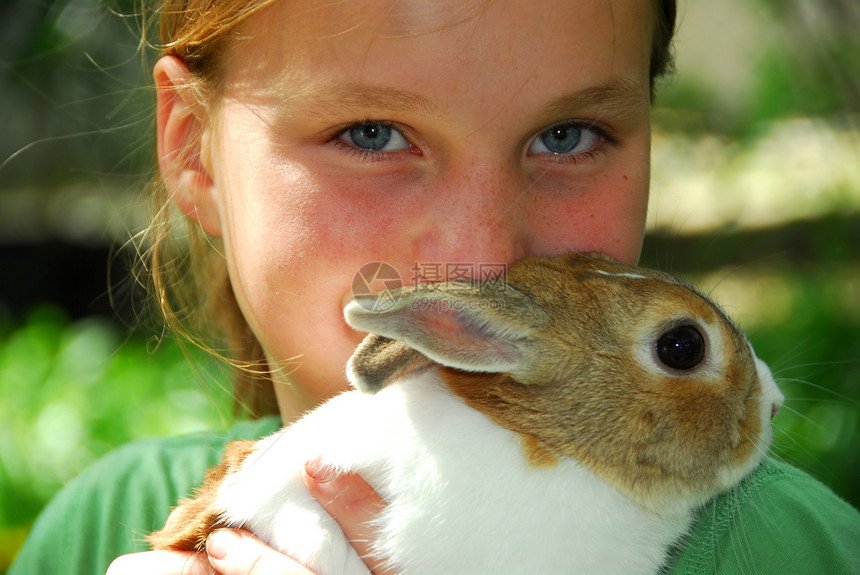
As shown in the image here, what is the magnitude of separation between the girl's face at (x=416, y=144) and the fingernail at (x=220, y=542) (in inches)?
15.4

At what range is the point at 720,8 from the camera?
4.76m

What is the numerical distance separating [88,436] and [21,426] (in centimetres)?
27

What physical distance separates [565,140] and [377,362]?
666mm

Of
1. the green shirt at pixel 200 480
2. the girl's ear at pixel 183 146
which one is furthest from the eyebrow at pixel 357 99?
the green shirt at pixel 200 480

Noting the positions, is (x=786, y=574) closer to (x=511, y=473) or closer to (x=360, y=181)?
(x=511, y=473)

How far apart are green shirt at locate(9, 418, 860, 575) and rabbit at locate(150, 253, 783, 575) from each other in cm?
8

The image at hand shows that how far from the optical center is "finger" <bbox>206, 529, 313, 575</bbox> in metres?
1.25

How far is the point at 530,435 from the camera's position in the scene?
1.29 metres

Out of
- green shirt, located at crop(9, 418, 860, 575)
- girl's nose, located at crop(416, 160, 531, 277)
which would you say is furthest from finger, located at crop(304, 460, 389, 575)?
green shirt, located at crop(9, 418, 860, 575)

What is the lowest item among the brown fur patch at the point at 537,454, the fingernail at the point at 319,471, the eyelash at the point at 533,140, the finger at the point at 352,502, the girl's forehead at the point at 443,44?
the finger at the point at 352,502

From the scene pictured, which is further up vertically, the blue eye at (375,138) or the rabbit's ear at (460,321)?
the blue eye at (375,138)

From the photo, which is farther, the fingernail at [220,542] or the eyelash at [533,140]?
the eyelash at [533,140]

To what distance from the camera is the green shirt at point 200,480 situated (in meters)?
1.39

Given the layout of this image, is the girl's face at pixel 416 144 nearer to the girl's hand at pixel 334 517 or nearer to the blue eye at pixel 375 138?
the blue eye at pixel 375 138
